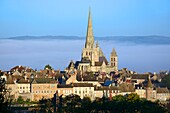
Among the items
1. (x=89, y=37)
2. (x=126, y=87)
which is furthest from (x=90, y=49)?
(x=126, y=87)

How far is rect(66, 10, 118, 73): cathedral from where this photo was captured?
5128 inches

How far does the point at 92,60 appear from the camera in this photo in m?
135

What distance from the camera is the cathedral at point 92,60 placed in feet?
427

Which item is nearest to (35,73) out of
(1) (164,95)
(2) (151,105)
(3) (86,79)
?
(3) (86,79)

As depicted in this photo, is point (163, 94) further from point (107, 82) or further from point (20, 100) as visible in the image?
point (20, 100)

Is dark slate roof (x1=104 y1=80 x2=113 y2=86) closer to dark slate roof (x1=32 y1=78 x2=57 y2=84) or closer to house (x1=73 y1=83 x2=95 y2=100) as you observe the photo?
house (x1=73 y1=83 x2=95 y2=100)

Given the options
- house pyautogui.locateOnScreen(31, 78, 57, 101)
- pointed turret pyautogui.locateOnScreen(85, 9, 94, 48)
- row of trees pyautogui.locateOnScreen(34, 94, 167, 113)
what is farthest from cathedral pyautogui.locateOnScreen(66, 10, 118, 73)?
row of trees pyautogui.locateOnScreen(34, 94, 167, 113)

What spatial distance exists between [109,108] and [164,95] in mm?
36031

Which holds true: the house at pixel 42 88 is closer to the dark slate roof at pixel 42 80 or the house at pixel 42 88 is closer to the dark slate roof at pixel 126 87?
the dark slate roof at pixel 42 80

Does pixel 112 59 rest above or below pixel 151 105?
above

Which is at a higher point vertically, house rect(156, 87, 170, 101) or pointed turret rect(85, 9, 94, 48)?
pointed turret rect(85, 9, 94, 48)

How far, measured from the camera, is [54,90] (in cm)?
9350

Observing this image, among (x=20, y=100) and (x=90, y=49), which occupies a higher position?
(x=90, y=49)

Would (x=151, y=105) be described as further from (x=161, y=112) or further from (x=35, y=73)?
(x=35, y=73)
